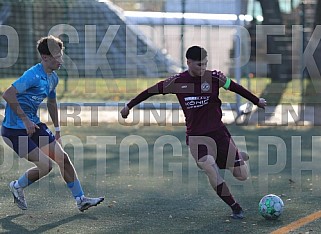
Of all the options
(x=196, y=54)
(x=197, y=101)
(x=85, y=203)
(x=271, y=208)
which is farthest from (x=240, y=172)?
(x=85, y=203)

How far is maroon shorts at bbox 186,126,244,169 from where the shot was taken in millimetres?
6730

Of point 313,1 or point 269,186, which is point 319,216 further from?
point 313,1

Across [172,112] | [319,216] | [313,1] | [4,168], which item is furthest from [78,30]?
[319,216]

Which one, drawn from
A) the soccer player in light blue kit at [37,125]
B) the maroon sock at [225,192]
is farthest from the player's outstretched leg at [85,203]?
the maroon sock at [225,192]

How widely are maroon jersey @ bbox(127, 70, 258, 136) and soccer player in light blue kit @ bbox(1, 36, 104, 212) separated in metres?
1.12

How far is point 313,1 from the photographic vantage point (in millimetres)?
16094

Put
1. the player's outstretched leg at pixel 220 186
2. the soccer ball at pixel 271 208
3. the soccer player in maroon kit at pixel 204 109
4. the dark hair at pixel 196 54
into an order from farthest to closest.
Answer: the soccer player in maroon kit at pixel 204 109 → the dark hair at pixel 196 54 → the player's outstretched leg at pixel 220 186 → the soccer ball at pixel 271 208

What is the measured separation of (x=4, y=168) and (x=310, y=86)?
1002 centimetres

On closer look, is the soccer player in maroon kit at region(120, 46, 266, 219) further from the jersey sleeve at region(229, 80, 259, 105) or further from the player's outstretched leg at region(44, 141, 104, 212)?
the player's outstretched leg at region(44, 141, 104, 212)

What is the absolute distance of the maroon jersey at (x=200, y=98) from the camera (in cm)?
673

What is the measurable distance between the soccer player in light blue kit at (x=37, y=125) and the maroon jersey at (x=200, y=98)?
112cm

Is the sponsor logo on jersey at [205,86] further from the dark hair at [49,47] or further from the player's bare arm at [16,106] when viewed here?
the player's bare arm at [16,106]

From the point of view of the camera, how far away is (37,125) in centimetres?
667

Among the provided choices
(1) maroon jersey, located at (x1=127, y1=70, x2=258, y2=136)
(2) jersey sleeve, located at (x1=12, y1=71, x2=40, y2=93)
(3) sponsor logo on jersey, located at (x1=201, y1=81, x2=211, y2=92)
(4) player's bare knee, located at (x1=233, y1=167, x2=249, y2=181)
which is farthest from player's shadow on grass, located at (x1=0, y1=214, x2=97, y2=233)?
(3) sponsor logo on jersey, located at (x1=201, y1=81, x2=211, y2=92)
